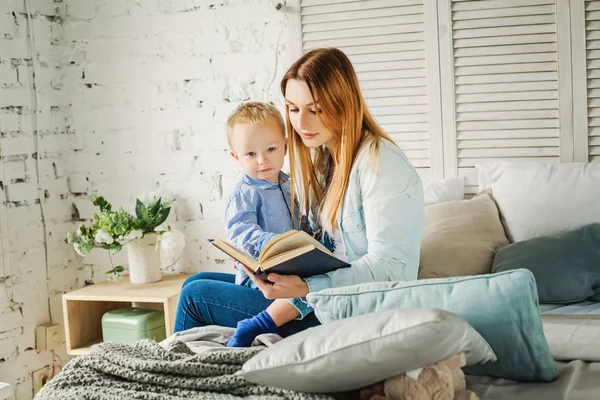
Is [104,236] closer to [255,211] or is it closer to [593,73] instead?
[255,211]

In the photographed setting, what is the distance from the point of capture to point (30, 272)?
343cm

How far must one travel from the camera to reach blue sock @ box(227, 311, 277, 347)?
1.92 meters

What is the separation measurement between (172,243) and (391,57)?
1.23m

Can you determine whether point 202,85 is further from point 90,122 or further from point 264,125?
point 264,125

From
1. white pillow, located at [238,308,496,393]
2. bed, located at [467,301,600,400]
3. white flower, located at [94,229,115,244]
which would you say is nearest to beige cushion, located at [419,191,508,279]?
bed, located at [467,301,600,400]

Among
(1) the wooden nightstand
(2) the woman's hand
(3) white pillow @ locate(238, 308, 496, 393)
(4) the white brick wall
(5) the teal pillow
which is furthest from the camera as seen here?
(4) the white brick wall

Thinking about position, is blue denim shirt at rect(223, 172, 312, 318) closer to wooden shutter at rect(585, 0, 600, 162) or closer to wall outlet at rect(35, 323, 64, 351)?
wooden shutter at rect(585, 0, 600, 162)

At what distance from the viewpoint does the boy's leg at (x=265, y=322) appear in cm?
192

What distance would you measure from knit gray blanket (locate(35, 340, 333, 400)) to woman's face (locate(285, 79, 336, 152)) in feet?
2.26

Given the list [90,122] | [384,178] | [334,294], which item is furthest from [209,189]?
[334,294]

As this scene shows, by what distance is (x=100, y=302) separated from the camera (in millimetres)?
3559

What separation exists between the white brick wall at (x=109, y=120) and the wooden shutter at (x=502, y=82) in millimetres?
771

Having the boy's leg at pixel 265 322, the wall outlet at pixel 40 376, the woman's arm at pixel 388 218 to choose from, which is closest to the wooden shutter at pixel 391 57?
the woman's arm at pixel 388 218

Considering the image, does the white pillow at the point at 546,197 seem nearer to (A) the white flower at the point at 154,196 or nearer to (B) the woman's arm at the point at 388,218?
(B) the woman's arm at the point at 388,218
